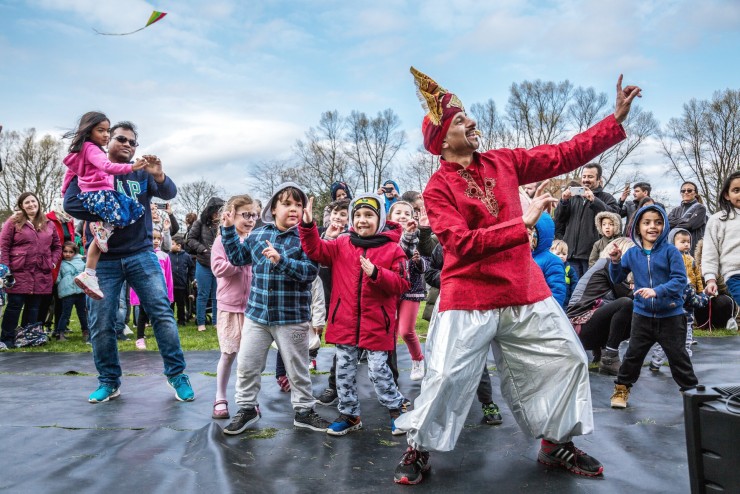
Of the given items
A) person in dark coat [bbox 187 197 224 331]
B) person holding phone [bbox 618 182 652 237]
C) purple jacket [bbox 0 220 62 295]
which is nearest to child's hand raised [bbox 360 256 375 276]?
person in dark coat [bbox 187 197 224 331]

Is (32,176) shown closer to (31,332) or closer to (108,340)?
(31,332)

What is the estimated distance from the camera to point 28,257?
25.0ft

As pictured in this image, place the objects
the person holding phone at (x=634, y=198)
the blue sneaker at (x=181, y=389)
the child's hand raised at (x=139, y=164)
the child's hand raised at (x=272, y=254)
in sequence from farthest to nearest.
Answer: the person holding phone at (x=634, y=198)
the blue sneaker at (x=181, y=389)
the child's hand raised at (x=139, y=164)
the child's hand raised at (x=272, y=254)

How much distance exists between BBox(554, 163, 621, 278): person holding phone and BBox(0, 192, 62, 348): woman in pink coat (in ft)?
23.9

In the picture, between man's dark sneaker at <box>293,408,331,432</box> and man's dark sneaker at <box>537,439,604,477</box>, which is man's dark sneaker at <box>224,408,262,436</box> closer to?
man's dark sneaker at <box>293,408,331,432</box>

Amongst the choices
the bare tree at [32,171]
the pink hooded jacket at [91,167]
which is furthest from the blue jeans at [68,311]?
the bare tree at [32,171]

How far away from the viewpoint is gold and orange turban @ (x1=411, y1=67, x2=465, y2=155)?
297 cm

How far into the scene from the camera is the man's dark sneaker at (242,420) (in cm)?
342

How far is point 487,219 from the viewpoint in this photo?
281 cm

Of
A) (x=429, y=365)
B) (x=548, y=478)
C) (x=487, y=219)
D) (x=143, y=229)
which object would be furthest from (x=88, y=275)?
(x=548, y=478)

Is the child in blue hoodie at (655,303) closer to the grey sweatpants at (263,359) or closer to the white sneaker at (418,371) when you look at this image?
the white sneaker at (418,371)

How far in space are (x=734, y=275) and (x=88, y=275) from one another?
490 centimetres

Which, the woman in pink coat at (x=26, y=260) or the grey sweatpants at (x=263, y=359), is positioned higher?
the woman in pink coat at (x=26, y=260)

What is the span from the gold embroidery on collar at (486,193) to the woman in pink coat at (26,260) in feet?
23.3
